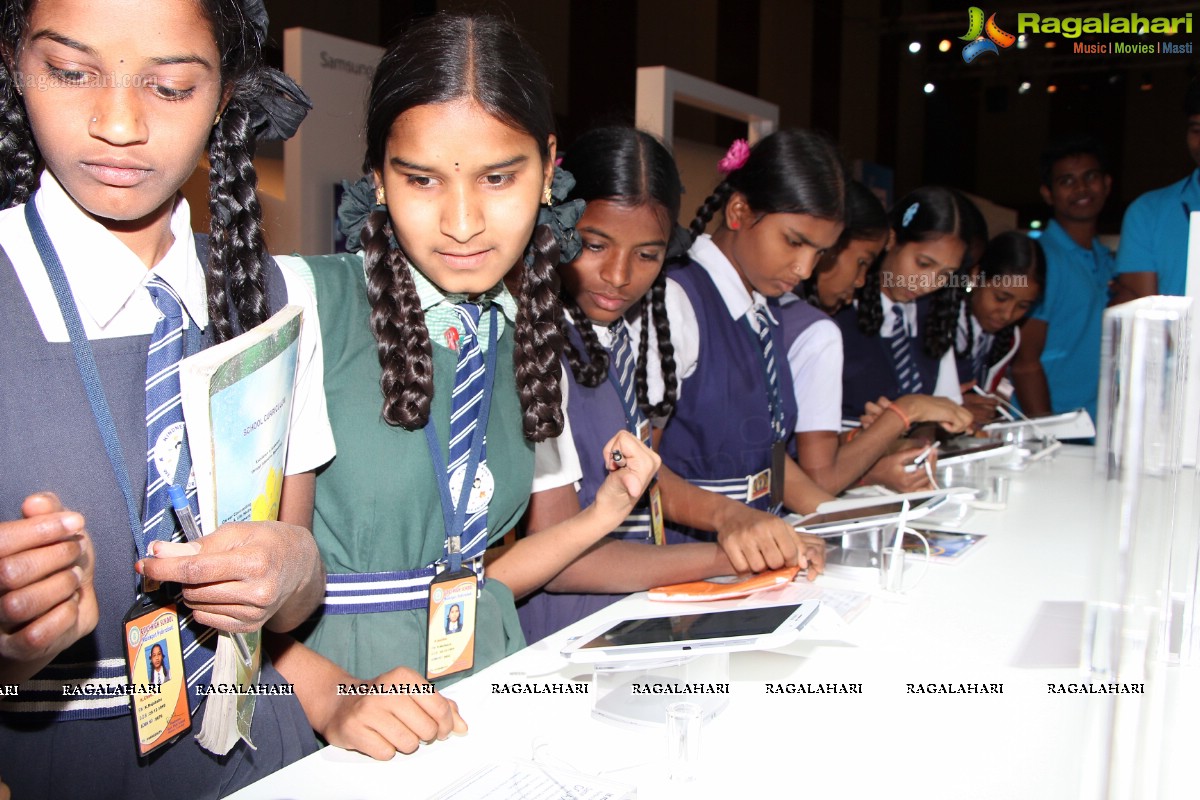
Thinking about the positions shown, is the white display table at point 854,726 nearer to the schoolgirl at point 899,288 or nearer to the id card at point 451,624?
the id card at point 451,624

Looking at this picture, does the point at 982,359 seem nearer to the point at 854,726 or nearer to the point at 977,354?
the point at 977,354

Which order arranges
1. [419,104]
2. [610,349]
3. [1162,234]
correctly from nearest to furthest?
[419,104] → [610,349] → [1162,234]

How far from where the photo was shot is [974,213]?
135 inches

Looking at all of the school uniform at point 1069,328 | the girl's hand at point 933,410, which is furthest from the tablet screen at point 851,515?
the school uniform at point 1069,328

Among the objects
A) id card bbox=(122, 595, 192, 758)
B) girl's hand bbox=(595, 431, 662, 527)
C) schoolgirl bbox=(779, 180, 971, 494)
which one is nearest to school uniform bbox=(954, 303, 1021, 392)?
schoolgirl bbox=(779, 180, 971, 494)

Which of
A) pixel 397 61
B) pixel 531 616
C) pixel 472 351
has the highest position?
pixel 397 61

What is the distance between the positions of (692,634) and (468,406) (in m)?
0.47

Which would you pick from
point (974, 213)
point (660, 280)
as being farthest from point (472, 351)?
point (974, 213)

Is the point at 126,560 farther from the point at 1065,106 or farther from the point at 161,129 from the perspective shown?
the point at 1065,106

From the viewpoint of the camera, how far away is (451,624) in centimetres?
133

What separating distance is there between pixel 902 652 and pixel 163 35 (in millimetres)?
1266

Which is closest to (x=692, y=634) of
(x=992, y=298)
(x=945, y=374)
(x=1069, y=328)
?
(x=945, y=374)

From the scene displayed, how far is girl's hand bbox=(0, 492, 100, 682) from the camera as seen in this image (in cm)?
72

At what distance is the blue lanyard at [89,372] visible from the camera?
95cm
